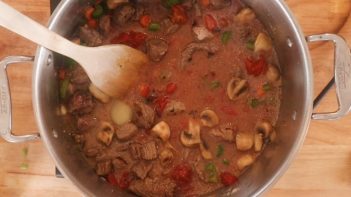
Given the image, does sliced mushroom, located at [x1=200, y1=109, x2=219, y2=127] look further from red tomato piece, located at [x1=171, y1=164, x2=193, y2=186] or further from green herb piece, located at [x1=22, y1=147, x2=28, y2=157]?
green herb piece, located at [x1=22, y1=147, x2=28, y2=157]

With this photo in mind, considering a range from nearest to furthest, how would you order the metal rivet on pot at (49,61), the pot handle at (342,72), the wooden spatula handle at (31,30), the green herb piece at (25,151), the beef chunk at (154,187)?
1. the wooden spatula handle at (31,30)
2. the pot handle at (342,72)
3. the metal rivet on pot at (49,61)
4. the beef chunk at (154,187)
5. the green herb piece at (25,151)

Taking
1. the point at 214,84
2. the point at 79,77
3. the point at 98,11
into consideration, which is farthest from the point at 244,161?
the point at 98,11

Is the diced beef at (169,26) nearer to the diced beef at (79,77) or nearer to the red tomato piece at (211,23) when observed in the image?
the red tomato piece at (211,23)

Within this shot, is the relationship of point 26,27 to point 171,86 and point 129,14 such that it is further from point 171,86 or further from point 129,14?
point 171,86

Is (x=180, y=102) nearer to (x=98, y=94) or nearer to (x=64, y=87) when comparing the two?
(x=98, y=94)

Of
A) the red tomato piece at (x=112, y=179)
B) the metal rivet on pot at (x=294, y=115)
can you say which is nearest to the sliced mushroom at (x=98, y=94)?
the red tomato piece at (x=112, y=179)

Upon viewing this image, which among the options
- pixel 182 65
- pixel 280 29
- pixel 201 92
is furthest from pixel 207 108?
Result: pixel 280 29

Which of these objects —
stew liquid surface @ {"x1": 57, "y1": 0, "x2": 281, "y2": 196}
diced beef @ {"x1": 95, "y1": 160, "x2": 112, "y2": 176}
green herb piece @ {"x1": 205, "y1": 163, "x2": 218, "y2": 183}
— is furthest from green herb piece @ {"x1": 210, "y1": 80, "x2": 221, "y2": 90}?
diced beef @ {"x1": 95, "y1": 160, "x2": 112, "y2": 176}
